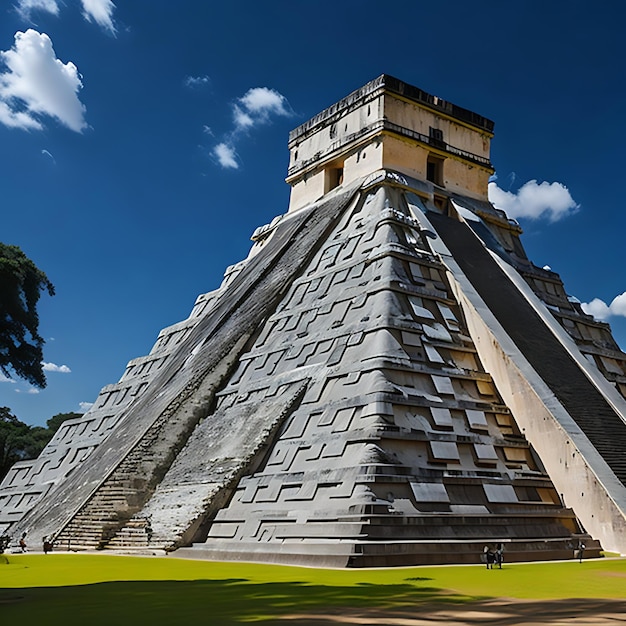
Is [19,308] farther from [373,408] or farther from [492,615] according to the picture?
[492,615]

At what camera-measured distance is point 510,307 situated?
15.2 metres

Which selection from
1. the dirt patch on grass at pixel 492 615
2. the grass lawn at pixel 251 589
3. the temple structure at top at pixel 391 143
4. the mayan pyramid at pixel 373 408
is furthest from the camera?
the temple structure at top at pixel 391 143

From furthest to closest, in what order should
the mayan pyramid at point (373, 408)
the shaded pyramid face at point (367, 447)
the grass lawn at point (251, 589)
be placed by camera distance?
the mayan pyramid at point (373, 408), the shaded pyramid face at point (367, 447), the grass lawn at point (251, 589)

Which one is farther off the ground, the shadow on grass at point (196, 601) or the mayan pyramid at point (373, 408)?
the mayan pyramid at point (373, 408)

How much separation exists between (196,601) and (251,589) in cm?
93

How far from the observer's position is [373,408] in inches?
444

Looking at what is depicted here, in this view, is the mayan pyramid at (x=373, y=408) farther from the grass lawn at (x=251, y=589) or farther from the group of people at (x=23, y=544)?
the grass lawn at (x=251, y=589)

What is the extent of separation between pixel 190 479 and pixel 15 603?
292 inches

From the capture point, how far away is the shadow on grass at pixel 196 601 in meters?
→ 5.28

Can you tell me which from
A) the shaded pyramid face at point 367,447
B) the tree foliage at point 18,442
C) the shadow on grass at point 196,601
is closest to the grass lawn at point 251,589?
the shadow on grass at point 196,601

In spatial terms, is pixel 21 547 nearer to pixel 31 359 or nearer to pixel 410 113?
pixel 31 359

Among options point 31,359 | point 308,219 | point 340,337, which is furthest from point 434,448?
point 31,359

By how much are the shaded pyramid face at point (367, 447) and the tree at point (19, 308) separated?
29.2 ft

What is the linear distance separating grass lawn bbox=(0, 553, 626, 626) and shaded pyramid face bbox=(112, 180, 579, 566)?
0.86m
